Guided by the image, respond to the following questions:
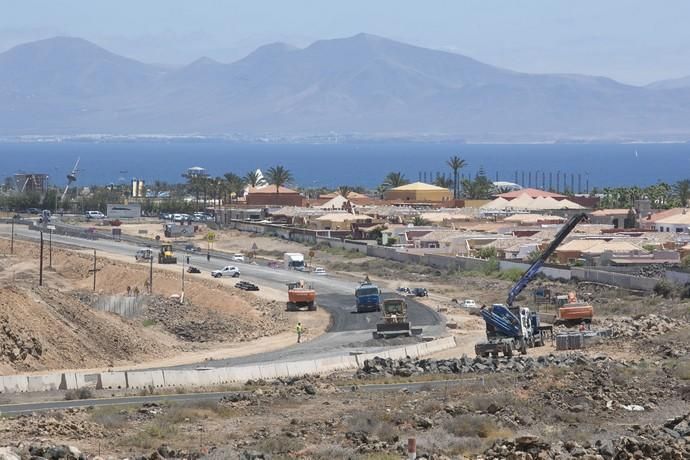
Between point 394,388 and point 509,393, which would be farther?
point 394,388

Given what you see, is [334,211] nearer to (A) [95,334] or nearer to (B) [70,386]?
(A) [95,334]

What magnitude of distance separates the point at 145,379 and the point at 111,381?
121cm

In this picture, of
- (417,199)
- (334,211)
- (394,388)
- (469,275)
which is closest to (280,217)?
(334,211)

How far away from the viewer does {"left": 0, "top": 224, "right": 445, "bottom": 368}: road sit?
5375 cm

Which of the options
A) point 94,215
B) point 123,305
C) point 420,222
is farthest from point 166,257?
point 94,215

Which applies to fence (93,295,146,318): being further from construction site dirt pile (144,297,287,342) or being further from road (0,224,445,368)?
road (0,224,445,368)

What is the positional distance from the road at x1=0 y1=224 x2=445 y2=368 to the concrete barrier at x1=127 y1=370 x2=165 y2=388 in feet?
23.3

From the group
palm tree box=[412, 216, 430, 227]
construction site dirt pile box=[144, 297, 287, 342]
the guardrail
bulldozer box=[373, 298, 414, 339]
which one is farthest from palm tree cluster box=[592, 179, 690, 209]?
the guardrail

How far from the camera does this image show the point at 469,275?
8756 centimetres

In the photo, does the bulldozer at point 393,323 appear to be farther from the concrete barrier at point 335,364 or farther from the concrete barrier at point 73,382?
the concrete barrier at point 73,382

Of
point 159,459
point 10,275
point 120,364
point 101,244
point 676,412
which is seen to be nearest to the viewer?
point 159,459

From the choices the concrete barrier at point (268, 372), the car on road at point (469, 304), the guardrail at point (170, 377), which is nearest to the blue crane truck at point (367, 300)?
the car on road at point (469, 304)

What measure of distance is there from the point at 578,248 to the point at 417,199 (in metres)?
63.8

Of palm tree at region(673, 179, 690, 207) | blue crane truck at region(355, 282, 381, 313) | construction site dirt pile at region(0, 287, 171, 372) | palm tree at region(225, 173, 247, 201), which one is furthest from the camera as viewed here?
palm tree at region(225, 173, 247, 201)
